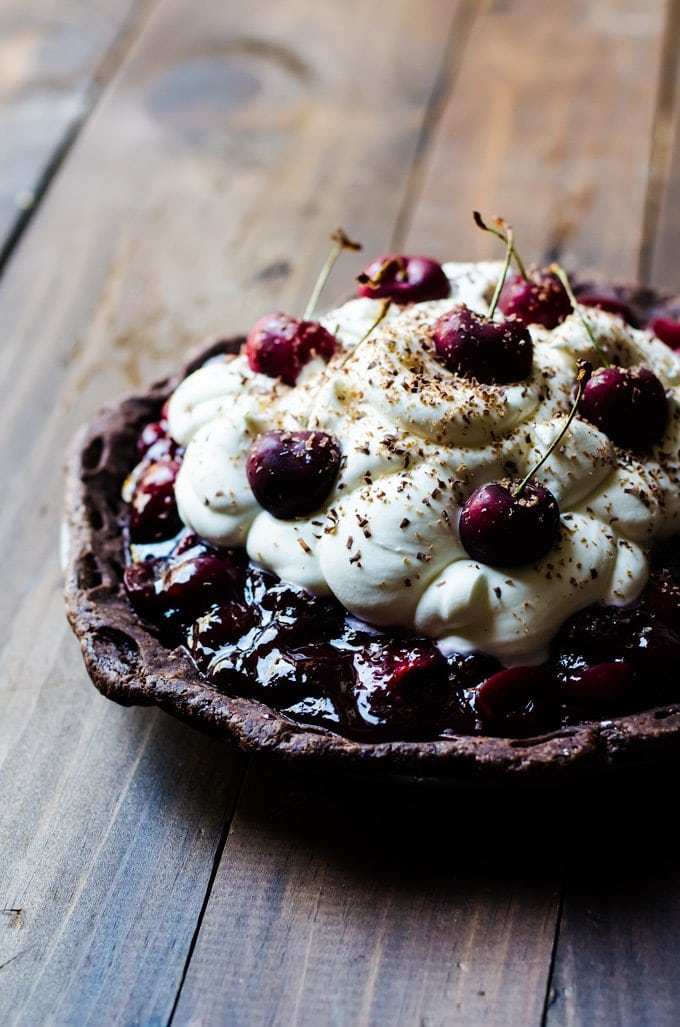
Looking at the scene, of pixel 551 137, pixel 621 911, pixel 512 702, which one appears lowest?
pixel 621 911

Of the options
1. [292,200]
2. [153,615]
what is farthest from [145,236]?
[153,615]

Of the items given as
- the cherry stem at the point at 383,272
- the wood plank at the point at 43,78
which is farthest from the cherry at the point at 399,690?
the wood plank at the point at 43,78

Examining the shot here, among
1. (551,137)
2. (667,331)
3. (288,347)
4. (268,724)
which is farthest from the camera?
(551,137)

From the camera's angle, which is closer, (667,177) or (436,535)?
(436,535)

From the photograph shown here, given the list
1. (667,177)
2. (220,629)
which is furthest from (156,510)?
(667,177)

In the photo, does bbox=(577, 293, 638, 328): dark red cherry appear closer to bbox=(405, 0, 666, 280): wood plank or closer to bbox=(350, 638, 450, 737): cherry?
bbox=(405, 0, 666, 280): wood plank

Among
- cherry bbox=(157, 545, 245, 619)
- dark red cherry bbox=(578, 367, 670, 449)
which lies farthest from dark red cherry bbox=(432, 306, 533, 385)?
cherry bbox=(157, 545, 245, 619)

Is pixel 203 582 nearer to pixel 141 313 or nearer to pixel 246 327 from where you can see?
pixel 246 327
